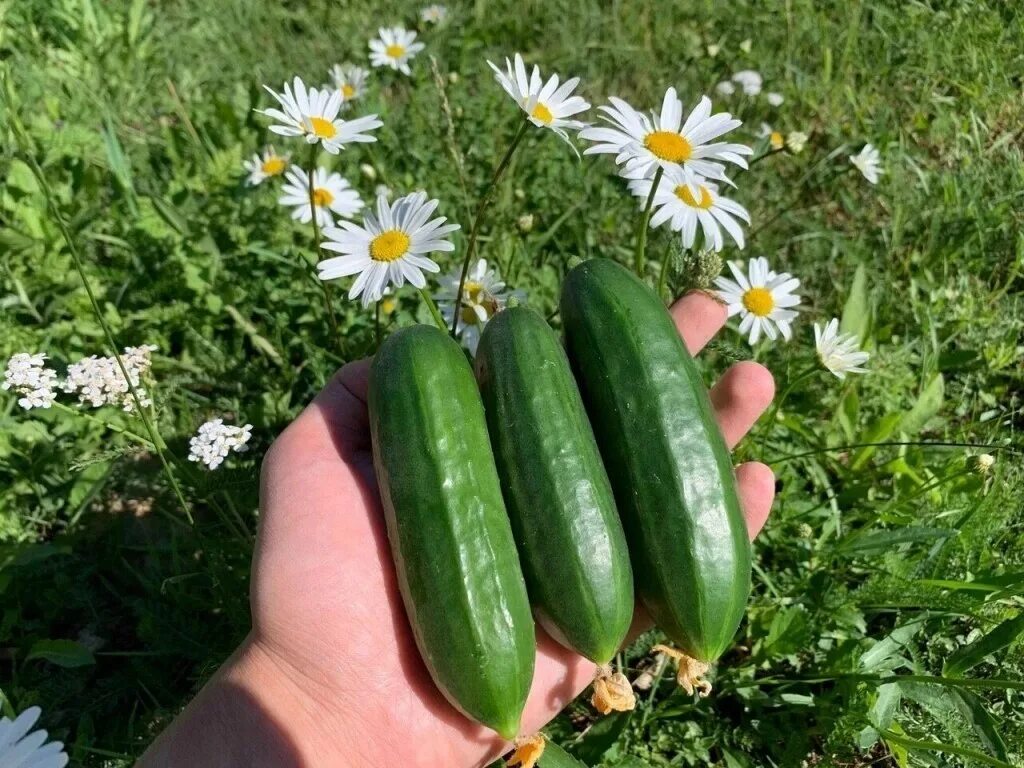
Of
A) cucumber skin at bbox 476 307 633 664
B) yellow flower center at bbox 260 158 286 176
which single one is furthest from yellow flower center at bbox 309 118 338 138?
yellow flower center at bbox 260 158 286 176

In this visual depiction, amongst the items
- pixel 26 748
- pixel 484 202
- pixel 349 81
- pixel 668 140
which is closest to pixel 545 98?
pixel 668 140

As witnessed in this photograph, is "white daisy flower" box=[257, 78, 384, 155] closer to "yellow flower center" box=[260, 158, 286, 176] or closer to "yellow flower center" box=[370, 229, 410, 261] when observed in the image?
"yellow flower center" box=[370, 229, 410, 261]

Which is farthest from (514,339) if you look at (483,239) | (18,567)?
(18,567)

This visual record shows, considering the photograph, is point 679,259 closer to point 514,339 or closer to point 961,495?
point 514,339

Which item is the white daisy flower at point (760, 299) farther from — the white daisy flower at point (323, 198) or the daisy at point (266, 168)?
the daisy at point (266, 168)

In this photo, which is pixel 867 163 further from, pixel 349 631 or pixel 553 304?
pixel 349 631
